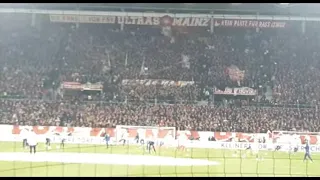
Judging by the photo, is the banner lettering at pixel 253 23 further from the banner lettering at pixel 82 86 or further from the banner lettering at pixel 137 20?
the banner lettering at pixel 82 86

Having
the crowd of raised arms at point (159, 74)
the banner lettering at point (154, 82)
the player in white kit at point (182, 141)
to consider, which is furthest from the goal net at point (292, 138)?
the banner lettering at point (154, 82)

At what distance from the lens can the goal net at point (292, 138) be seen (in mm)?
15766

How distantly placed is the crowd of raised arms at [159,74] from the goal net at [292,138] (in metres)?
1.17

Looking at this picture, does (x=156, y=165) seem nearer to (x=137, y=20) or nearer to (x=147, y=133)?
(x=147, y=133)

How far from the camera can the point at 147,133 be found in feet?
53.2

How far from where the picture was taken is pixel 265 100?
19.8m

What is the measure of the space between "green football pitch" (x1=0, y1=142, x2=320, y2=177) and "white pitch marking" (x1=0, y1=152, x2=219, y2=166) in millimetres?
32

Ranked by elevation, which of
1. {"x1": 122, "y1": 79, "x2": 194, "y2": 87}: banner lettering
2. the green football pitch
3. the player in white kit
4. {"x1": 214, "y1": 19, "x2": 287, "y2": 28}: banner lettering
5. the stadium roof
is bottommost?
the green football pitch

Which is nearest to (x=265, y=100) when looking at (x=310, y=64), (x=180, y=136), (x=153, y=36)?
(x=310, y=64)

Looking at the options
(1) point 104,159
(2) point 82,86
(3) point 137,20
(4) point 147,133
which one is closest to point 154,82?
(2) point 82,86

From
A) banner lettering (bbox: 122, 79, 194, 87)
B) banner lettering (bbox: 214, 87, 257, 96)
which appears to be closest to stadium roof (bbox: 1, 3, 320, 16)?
banner lettering (bbox: 122, 79, 194, 87)

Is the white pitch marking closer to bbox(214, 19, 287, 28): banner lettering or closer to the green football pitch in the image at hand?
the green football pitch

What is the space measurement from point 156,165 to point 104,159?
63.8 inches

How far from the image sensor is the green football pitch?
12.2 metres
